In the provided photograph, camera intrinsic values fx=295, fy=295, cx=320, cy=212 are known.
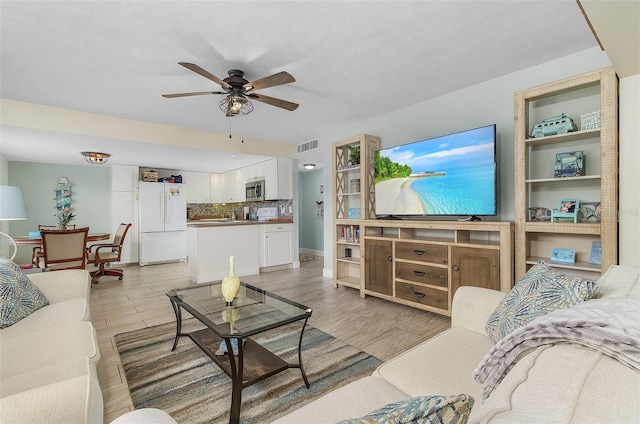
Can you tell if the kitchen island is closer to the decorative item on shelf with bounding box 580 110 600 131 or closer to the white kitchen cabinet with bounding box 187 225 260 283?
the white kitchen cabinet with bounding box 187 225 260 283

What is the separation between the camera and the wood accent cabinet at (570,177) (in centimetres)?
203

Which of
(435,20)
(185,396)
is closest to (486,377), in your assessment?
(185,396)

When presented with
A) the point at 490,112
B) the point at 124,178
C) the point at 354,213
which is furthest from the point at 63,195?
the point at 490,112

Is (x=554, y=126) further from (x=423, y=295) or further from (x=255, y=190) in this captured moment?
(x=255, y=190)

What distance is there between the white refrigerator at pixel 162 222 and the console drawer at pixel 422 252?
198 inches

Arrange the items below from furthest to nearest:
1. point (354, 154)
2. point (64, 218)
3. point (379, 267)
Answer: point (64, 218)
point (354, 154)
point (379, 267)

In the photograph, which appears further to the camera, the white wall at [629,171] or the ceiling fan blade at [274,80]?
the ceiling fan blade at [274,80]

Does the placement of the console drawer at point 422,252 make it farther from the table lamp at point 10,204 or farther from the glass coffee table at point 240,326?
the table lamp at point 10,204

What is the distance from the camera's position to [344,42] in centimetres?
226

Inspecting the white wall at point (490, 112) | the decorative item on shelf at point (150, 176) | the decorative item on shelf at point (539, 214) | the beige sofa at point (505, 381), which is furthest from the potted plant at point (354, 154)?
the decorative item on shelf at point (150, 176)

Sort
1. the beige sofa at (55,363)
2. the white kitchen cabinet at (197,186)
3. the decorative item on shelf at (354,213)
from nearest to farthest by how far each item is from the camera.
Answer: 1. the beige sofa at (55,363)
2. the decorative item on shelf at (354,213)
3. the white kitchen cabinet at (197,186)

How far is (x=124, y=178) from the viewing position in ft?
19.9

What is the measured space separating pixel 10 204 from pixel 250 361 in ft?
7.87

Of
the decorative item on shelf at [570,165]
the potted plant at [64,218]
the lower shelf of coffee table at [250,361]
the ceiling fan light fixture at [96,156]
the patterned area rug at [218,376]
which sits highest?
the ceiling fan light fixture at [96,156]
